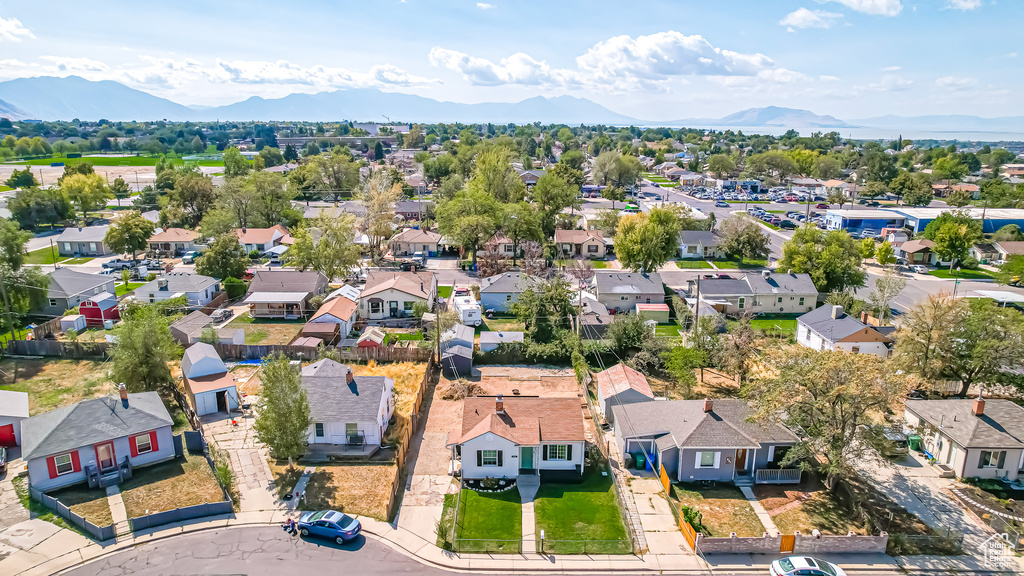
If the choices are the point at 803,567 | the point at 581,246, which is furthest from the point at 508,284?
the point at 803,567

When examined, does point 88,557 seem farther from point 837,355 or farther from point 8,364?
point 837,355

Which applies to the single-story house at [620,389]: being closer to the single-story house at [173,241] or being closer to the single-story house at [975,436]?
the single-story house at [975,436]

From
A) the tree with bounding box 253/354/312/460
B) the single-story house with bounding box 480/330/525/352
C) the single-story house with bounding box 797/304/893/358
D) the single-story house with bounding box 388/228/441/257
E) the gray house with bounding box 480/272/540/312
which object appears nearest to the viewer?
the tree with bounding box 253/354/312/460

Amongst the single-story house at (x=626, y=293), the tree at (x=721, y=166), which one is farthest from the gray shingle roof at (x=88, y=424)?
the tree at (x=721, y=166)

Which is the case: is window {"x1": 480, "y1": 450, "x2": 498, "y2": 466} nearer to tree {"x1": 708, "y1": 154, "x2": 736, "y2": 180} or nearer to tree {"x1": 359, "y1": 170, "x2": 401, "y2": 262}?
tree {"x1": 359, "y1": 170, "x2": 401, "y2": 262}

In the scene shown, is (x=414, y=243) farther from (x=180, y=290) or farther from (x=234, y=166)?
(x=234, y=166)

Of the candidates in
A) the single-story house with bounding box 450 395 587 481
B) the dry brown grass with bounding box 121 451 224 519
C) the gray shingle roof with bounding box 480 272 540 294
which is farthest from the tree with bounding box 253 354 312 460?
the gray shingle roof with bounding box 480 272 540 294
